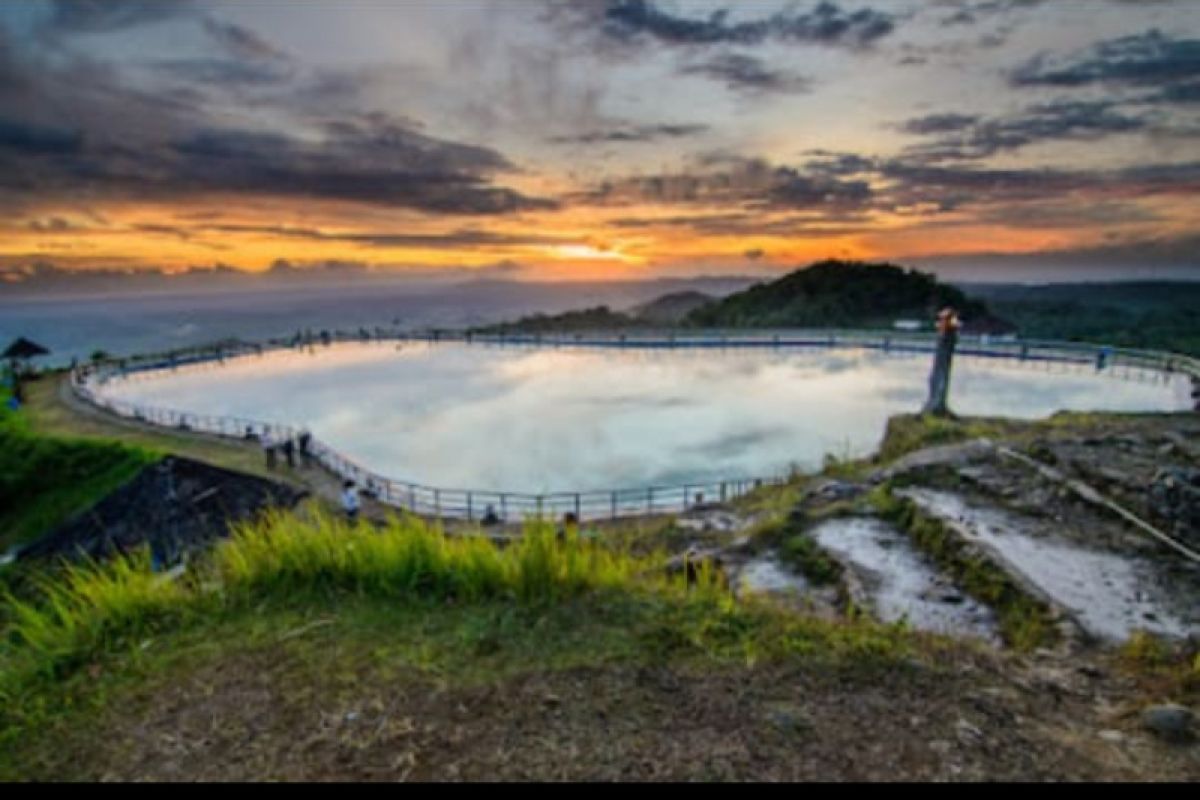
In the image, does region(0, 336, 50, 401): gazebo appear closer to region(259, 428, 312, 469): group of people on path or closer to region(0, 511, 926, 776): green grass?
region(259, 428, 312, 469): group of people on path

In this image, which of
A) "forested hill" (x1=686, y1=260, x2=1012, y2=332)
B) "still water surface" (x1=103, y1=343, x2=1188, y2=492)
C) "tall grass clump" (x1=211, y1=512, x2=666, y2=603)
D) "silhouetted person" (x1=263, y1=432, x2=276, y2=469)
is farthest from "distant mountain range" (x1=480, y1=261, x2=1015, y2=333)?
"tall grass clump" (x1=211, y1=512, x2=666, y2=603)

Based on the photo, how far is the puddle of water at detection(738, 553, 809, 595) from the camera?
22.2 ft

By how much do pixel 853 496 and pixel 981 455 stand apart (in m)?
2.29

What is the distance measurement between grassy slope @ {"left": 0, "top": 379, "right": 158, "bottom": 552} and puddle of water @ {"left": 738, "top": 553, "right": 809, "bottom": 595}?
711 inches

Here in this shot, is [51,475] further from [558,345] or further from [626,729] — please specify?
[558,345]

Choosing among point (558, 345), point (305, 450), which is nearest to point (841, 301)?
point (558, 345)

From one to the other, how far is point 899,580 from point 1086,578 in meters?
1.59

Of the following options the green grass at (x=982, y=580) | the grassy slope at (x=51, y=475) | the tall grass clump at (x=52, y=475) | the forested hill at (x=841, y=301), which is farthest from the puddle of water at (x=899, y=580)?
the forested hill at (x=841, y=301)

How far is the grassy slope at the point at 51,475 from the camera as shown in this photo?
1725 centimetres

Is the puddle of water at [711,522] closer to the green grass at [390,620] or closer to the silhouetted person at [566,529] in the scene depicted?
the silhouetted person at [566,529]

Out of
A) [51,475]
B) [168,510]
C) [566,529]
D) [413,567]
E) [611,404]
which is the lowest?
[168,510]

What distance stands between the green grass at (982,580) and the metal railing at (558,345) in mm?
3893

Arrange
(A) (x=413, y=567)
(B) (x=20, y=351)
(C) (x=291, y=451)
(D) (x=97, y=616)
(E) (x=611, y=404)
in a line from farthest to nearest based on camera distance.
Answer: (B) (x=20, y=351)
(E) (x=611, y=404)
(C) (x=291, y=451)
(A) (x=413, y=567)
(D) (x=97, y=616)

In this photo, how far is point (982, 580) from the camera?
20.1 feet
